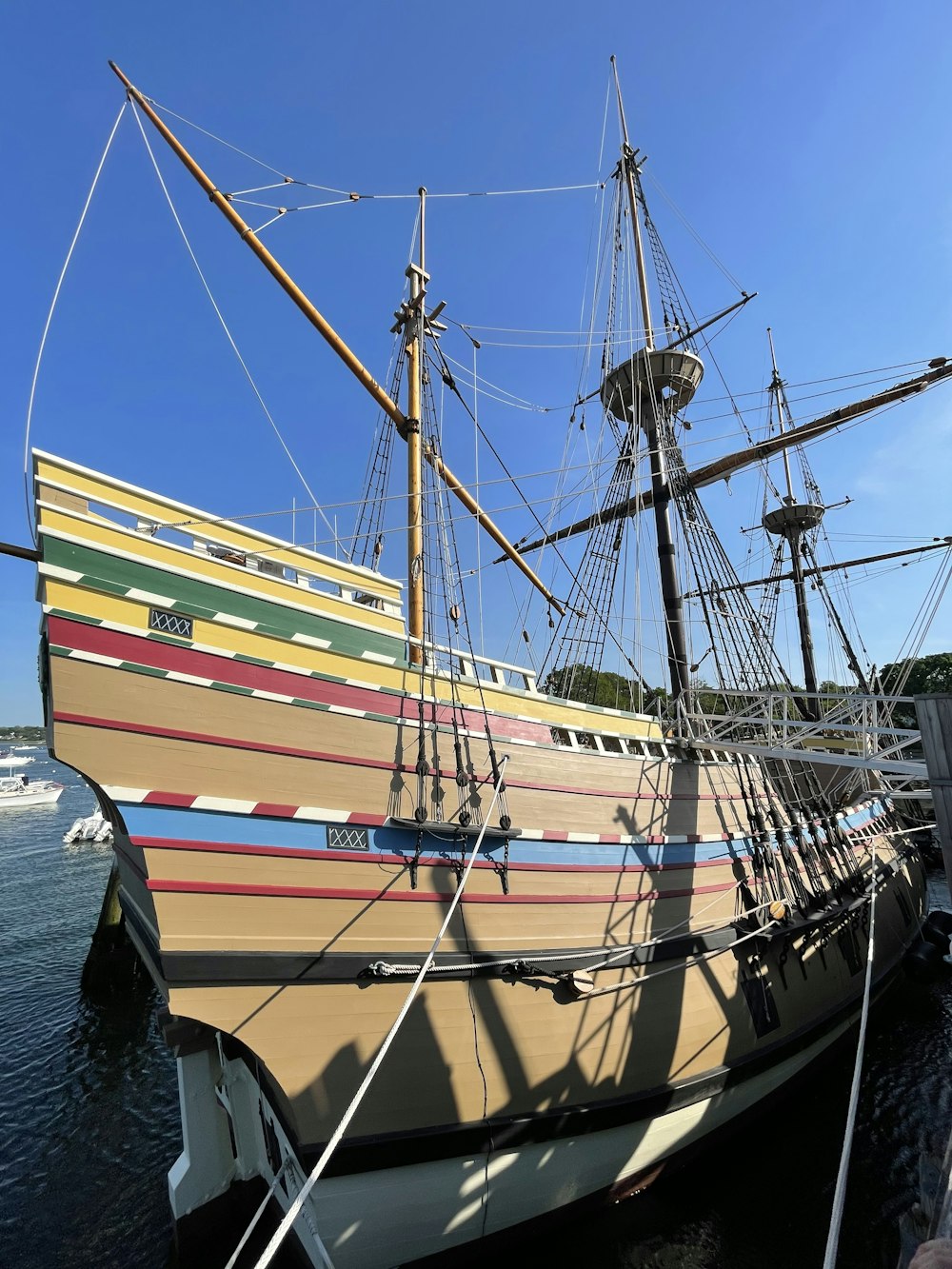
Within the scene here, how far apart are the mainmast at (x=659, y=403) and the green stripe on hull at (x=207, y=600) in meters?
5.78

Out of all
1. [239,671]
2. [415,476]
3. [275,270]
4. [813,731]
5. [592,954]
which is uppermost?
[275,270]

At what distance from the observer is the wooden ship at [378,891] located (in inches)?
166

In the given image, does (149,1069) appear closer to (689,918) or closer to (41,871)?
(689,918)

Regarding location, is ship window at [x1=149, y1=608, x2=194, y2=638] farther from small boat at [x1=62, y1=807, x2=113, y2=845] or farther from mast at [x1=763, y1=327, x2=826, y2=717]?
small boat at [x1=62, y1=807, x2=113, y2=845]

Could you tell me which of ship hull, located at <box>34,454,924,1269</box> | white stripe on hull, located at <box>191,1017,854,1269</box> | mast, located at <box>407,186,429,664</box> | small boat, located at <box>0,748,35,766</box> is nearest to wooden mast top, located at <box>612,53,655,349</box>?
mast, located at <box>407,186,429,664</box>

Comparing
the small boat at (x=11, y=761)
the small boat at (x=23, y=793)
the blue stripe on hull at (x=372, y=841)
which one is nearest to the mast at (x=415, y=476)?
the blue stripe on hull at (x=372, y=841)

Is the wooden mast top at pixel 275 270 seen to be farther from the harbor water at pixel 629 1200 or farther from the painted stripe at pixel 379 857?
the harbor water at pixel 629 1200

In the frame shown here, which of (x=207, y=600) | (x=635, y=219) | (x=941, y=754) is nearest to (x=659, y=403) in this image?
(x=635, y=219)

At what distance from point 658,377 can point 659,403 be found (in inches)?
18.6

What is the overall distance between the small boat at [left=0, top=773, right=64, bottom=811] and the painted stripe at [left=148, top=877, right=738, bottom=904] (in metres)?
48.2

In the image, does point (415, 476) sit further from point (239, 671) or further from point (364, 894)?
point (364, 894)

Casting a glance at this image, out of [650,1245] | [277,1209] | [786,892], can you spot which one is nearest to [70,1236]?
[277,1209]

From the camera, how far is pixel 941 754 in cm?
423

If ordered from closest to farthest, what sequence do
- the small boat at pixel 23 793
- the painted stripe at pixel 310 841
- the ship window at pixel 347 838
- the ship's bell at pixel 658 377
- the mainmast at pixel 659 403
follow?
the painted stripe at pixel 310 841 → the ship window at pixel 347 838 → the mainmast at pixel 659 403 → the ship's bell at pixel 658 377 → the small boat at pixel 23 793
